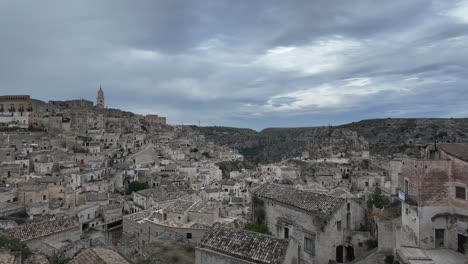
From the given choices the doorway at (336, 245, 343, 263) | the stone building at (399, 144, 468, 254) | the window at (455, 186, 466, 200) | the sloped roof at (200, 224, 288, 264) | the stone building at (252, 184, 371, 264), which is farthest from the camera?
the doorway at (336, 245, 343, 263)

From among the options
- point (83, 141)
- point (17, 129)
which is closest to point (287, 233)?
point (83, 141)

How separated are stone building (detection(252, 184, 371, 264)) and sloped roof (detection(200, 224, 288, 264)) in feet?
9.59

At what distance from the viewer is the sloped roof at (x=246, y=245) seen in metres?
12.4

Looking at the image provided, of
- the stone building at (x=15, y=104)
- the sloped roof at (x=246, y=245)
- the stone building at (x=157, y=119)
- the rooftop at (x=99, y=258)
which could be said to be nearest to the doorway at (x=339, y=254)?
the sloped roof at (x=246, y=245)

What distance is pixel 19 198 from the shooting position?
3484 cm

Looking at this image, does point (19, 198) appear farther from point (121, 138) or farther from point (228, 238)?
point (121, 138)

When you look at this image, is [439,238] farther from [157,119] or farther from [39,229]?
[157,119]

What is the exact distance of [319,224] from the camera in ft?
53.2

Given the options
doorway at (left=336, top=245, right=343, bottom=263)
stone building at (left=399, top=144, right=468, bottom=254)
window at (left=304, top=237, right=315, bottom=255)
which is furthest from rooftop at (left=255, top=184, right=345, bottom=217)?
stone building at (left=399, top=144, right=468, bottom=254)

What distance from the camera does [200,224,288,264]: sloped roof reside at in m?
12.4

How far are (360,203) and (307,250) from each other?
3849 mm

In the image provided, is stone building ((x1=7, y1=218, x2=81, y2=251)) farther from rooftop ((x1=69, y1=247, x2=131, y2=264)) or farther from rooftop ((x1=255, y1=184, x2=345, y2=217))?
rooftop ((x1=255, y1=184, x2=345, y2=217))

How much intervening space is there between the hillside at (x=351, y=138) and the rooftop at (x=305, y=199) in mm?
63668

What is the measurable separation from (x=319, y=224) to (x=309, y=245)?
1.20m
